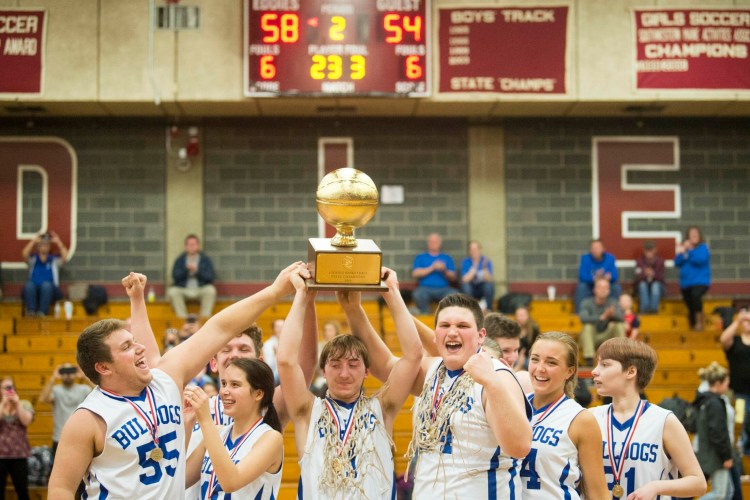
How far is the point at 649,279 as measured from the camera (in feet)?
44.9

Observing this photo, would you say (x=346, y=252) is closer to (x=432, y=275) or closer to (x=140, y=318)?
(x=140, y=318)

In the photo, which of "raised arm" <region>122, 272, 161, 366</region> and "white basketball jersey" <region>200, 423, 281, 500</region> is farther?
"raised arm" <region>122, 272, 161, 366</region>

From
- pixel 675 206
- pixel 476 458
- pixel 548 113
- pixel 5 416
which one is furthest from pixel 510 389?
pixel 675 206

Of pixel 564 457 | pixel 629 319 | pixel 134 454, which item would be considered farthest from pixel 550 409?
pixel 629 319

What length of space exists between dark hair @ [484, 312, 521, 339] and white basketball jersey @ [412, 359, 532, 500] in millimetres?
1204

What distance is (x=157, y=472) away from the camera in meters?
3.72

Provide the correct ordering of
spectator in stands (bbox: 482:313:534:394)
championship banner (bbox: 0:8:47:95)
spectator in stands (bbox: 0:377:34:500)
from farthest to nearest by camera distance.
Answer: championship banner (bbox: 0:8:47:95)
spectator in stands (bbox: 0:377:34:500)
spectator in stands (bbox: 482:313:534:394)

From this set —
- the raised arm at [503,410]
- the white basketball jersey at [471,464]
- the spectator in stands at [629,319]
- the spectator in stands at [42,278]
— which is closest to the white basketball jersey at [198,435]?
the white basketball jersey at [471,464]

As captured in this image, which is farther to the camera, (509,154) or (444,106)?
(509,154)

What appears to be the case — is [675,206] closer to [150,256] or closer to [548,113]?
[548,113]

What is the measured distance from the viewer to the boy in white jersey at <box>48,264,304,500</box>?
358cm

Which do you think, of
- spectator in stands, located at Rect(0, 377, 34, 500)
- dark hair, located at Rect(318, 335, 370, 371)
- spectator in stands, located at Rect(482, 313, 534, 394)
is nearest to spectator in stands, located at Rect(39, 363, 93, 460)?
spectator in stands, located at Rect(0, 377, 34, 500)

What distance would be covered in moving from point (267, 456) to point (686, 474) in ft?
6.49

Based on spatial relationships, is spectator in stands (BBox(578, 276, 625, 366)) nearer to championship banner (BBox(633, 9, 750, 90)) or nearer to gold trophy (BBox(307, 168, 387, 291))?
championship banner (BBox(633, 9, 750, 90))
